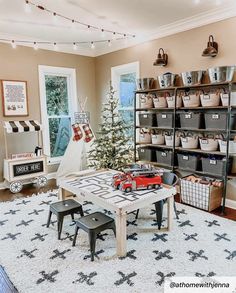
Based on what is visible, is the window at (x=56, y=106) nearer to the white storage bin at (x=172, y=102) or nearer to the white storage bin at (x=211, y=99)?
the white storage bin at (x=172, y=102)

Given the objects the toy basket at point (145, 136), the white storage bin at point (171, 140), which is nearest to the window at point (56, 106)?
the toy basket at point (145, 136)

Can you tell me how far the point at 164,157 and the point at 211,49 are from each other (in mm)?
1755

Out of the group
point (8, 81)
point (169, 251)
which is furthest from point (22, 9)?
point (169, 251)

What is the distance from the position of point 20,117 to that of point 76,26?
1975mm

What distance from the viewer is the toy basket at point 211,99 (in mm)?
3475

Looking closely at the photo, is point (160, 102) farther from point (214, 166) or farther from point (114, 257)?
point (114, 257)

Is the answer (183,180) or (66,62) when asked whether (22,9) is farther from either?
(183,180)

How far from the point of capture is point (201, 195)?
3547 mm

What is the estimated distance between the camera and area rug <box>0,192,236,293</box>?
82.4 inches

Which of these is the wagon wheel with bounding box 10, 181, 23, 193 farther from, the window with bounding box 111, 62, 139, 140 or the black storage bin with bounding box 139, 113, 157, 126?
the black storage bin with bounding box 139, 113, 157, 126

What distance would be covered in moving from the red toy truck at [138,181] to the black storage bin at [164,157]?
4.36 feet

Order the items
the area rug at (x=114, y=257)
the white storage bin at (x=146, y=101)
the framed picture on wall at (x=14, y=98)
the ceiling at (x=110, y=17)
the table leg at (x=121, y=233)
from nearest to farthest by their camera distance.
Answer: the area rug at (x=114, y=257) → the table leg at (x=121, y=233) → the ceiling at (x=110, y=17) → the white storage bin at (x=146, y=101) → the framed picture on wall at (x=14, y=98)

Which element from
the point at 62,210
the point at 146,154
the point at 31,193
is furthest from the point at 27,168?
the point at 146,154

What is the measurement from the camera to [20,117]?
4.80 metres
